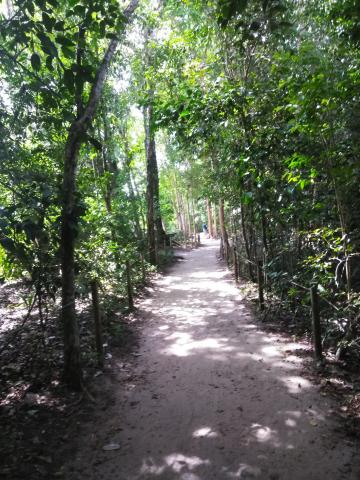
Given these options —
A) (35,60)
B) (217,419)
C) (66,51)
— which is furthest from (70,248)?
(217,419)

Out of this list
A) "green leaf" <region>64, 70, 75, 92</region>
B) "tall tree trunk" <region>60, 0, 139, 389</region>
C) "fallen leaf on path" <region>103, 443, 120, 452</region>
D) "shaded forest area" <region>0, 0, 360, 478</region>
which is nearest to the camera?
"fallen leaf on path" <region>103, 443, 120, 452</region>

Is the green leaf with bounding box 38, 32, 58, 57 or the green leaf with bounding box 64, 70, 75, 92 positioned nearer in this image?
the green leaf with bounding box 38, 32, 58, 57

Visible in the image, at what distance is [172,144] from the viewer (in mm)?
7879

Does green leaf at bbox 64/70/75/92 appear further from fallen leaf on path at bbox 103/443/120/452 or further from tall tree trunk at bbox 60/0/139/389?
fallen leaf on path at bbox 103/443/120/452

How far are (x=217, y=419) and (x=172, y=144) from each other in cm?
571

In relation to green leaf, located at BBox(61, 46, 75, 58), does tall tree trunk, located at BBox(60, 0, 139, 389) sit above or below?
below

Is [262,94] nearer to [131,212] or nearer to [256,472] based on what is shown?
[256,472]

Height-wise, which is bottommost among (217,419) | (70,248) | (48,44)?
(217,419)

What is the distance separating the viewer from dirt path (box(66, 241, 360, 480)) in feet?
10.8

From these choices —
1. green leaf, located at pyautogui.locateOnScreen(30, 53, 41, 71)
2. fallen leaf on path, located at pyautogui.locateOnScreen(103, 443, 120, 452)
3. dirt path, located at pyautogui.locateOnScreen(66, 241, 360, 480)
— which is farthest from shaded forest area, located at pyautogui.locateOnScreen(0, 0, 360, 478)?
fallen leaf on path, located at pyautogui.locateOnScreen(103, 443, 120, 452)

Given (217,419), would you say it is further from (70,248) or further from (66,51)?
(66,51)

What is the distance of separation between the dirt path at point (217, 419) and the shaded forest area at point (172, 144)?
711 millimetres

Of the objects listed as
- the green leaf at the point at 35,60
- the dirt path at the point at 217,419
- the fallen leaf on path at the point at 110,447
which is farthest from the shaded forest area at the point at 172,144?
the fallen leaf on path at the point at 110,447

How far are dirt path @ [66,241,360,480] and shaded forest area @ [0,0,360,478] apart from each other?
711 millimetres
